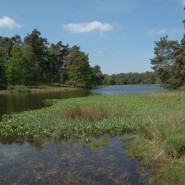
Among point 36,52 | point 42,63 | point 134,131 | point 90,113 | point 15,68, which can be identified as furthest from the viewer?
point 42,63

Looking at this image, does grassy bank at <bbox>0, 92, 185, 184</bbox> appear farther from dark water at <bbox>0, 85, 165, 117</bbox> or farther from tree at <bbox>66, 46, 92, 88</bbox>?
tree at <bbox>66, 46, 92, 88</bbox>

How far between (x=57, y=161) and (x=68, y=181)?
2397mm

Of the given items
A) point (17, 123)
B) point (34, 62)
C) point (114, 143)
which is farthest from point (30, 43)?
point (114, 143)

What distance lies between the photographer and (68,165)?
11.8 m

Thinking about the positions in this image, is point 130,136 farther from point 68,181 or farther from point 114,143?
point 68,181

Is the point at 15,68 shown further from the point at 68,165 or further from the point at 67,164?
the point at 68,165

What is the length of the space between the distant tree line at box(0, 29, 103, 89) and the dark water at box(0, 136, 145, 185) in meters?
66.4

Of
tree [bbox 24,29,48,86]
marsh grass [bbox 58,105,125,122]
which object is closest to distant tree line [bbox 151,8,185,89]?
marsh grass [bbox 58,105,125,122]

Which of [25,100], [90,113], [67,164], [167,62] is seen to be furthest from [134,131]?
[167,62]

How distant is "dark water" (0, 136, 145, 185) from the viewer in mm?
10188

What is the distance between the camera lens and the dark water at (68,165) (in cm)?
1019

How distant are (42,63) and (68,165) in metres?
92.5

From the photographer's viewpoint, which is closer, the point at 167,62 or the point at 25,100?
the point at 25,100

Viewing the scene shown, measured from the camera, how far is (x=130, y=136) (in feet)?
53.8
